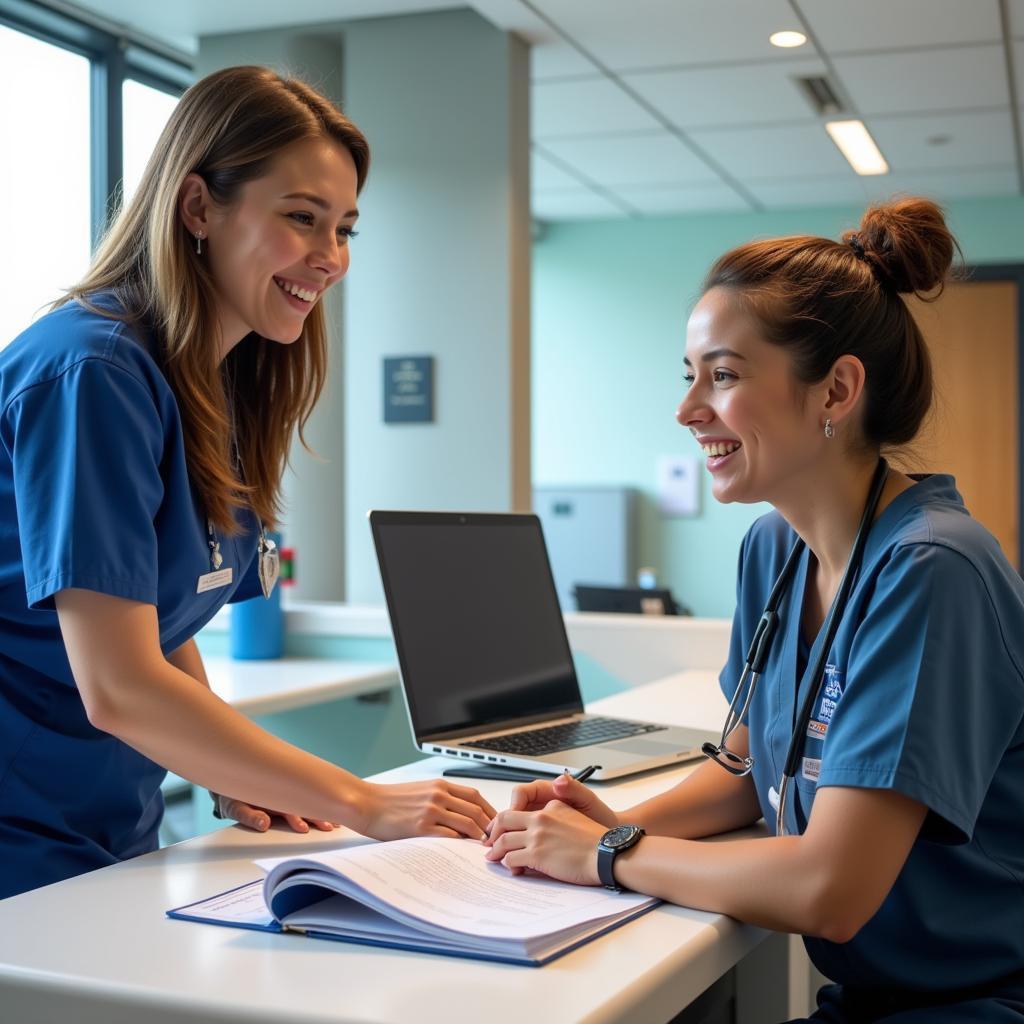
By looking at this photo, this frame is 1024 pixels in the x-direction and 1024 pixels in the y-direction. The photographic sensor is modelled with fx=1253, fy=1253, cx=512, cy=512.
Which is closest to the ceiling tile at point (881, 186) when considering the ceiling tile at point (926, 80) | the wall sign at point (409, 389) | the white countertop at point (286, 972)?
the ceiling tile at point (926, 80)

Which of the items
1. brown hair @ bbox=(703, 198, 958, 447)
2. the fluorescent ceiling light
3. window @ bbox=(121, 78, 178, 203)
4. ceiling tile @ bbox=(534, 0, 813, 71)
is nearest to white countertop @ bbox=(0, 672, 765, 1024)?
brown hair @ bbox=(703, 198, 958, 447)

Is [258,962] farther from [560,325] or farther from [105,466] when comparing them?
[560,325]

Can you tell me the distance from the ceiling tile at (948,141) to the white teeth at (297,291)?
383 cm

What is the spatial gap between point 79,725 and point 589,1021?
67cm

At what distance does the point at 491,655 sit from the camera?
6.02 feet

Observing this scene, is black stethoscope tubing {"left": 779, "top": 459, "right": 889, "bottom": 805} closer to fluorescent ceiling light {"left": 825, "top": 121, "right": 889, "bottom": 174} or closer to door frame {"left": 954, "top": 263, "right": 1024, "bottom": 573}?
fluorescent ceiling light {"left": 825, "top": 121, "right": 889, "bottom": 174}

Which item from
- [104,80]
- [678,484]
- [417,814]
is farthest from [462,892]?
[678,484]

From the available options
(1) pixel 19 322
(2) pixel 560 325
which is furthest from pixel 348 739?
(2) pixel 560 325

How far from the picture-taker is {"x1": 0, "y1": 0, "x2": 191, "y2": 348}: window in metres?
3.64

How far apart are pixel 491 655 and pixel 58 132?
9.31 ft

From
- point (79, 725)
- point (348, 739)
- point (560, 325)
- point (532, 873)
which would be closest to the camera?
point (532, 873)

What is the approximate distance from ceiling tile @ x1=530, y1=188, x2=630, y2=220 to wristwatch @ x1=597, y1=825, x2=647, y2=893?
5305mm

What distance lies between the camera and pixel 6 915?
1.05 meters

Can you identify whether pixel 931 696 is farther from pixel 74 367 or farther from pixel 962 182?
pixel 962 182
